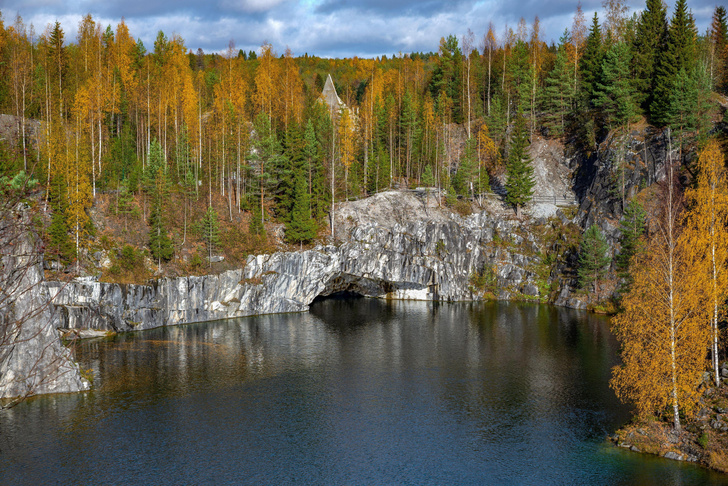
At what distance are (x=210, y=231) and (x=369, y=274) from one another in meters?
24.7

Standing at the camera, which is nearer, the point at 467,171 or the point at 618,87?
the point at 618,87

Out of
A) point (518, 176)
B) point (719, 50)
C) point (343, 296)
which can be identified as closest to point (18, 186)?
point (343, 296)

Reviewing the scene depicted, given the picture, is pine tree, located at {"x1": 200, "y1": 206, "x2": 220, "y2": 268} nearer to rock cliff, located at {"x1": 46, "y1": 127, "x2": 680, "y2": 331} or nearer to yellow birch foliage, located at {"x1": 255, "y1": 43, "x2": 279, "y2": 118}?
rock cliff, located at {"x1": 46, "y1": 127, "x2": 680, "y2": 331}

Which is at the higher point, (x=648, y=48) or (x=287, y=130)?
(x=648, y=48)

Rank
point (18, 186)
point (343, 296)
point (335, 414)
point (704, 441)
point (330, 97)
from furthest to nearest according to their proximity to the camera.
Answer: point (330, 97) → point (343, 296) → point (335, 414) → point (704, 441) → point (18, 186)

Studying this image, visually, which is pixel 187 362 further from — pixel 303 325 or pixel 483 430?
pixel 483 430

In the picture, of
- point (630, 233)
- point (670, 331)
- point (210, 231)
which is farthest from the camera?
point (630, 233)

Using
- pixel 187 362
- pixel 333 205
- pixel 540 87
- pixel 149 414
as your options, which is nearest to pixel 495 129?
pixel 540 87

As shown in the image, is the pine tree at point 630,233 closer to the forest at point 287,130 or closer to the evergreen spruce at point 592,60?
the forest at point 287,130

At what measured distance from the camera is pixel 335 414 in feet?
122

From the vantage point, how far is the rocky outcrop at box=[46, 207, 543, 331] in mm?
63594

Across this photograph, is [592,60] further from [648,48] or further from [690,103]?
[690,103]

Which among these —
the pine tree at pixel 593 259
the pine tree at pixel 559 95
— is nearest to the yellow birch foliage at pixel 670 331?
the pine tree at pixel 593 259

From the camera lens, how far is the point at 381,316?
232 ft
